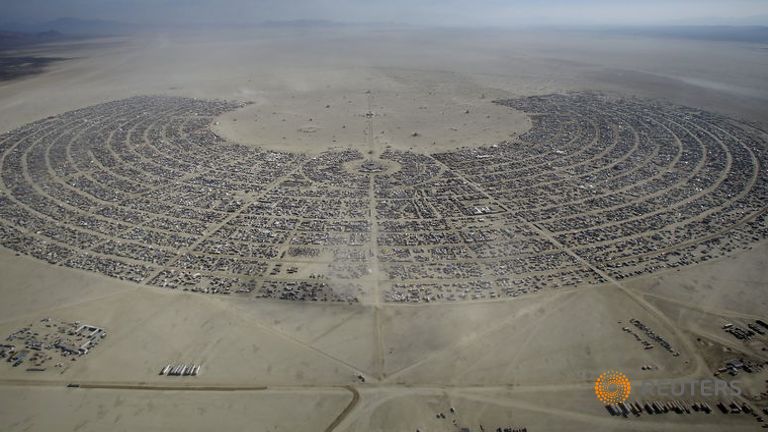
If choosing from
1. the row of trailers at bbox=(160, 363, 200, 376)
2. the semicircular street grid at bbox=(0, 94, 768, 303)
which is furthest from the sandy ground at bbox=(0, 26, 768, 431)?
the semicircular street grid at bbox=(0, 94, 768, 303)

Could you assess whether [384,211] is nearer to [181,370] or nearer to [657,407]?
[181,370]

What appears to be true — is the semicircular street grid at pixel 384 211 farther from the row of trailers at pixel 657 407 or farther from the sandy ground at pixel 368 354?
the row of trailers at pixel 657 407

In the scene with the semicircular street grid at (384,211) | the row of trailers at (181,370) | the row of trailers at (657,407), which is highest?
the semicircular street grid at (384,211)

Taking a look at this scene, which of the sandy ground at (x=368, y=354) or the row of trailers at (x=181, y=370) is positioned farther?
the row of trailers at (x=181, y=370)

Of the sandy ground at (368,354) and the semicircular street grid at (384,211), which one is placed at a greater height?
the semicircular street grid at (384,211)

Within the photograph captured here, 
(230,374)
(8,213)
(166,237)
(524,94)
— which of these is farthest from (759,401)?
(524,94)

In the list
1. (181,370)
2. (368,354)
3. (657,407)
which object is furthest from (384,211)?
(657,407)

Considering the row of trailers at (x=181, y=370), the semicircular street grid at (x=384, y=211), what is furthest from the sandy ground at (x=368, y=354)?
the semicircular street grid at (x=384, y=211)
